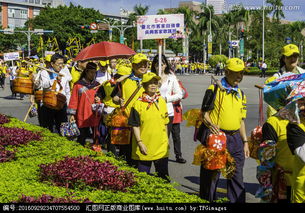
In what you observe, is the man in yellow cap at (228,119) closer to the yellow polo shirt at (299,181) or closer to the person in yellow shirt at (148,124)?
the person in yellow shirt at (148,124)

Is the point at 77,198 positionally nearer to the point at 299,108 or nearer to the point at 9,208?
the point at 9,208

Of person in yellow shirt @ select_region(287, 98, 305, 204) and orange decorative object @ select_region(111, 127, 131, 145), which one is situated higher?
person in yellow shirt @ select_region(287, 98, 305, 204)

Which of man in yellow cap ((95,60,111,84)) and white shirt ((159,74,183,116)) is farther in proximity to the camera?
man in yellow cap ((95,60,111,84))

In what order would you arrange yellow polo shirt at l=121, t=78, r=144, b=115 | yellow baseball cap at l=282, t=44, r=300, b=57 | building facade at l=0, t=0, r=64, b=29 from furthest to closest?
building facade at l=0, t=0, r=64, b=29 → yellow polo shirt at l=121, t=78, r=144, b=115 → yellow baseball cap at l=282, t=44, r=300, b=57

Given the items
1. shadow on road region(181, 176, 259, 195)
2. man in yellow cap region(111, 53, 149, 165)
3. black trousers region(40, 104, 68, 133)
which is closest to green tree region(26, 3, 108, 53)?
black trousers region(40, 104, 68, 133)

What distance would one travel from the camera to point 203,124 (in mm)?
5863

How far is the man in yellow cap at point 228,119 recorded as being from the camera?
18.7ft

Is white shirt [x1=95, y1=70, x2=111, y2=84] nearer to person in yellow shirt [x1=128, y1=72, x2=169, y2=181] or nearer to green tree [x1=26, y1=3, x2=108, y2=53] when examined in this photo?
person in yellow shirt [x1=128, y1=72, x2=169, y2=181]

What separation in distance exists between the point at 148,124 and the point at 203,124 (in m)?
0.62

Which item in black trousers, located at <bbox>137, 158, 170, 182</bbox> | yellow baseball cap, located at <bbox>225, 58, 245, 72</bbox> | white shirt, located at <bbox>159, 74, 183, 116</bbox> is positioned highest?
yellow baseball cap, located at <bbox>225, 58, 245, 72</bbox>

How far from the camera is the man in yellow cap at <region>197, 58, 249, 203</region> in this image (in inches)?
225

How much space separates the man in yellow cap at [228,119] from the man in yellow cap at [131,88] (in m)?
1.40

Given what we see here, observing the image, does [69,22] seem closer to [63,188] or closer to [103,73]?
[103,73]

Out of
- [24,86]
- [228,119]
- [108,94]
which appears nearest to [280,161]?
[228,119]
